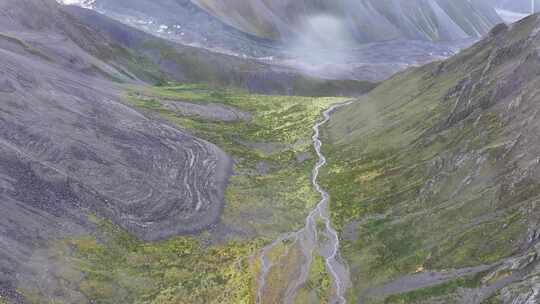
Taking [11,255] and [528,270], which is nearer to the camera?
[528,270]

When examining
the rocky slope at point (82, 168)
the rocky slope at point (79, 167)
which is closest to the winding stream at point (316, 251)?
the rocky slope at point (79, 167)

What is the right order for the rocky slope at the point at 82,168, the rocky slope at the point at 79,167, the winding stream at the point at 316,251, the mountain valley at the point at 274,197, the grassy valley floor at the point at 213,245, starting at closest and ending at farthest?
the mountain valley at the point at 274,197 < the grassy valley floor at the point at 213,245 < the winding stream at the point at 316,251 < the rocky slope at the point at 79,167 < the rocky slope at the point at 82,168

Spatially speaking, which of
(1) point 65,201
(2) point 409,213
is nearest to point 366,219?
(2) point 409,213

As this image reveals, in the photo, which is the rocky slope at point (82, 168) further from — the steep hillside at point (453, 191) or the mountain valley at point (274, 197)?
the steep hillside at point (453, 191)

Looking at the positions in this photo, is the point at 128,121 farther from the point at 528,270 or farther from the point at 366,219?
the point at 528,270

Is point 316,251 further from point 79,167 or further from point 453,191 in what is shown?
point 79,167
